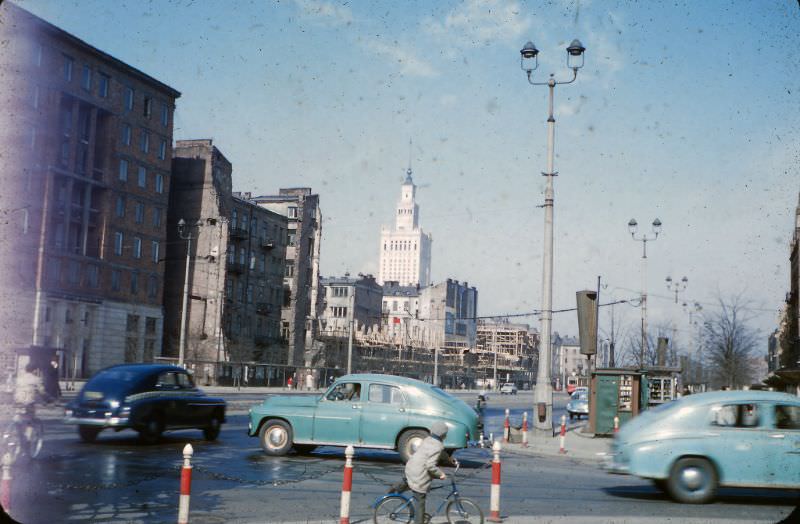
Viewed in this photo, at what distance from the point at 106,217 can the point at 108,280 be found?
4.59m

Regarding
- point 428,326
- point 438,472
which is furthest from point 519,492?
point 428,326

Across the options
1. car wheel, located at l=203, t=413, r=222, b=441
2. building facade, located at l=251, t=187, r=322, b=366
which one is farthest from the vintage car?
building facade, located at l=251, t=187, r=322, b=366

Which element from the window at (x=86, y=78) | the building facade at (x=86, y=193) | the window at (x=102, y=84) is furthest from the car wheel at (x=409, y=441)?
the window at (x=102, y=84)

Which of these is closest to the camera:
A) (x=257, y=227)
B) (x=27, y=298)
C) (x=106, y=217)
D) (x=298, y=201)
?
(x=27, y=298)

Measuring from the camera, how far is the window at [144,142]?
66.7 m

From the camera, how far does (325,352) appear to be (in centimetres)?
Answer: 9850

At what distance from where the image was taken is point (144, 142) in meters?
67.1

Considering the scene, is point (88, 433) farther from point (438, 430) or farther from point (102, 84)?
point (102, 84)

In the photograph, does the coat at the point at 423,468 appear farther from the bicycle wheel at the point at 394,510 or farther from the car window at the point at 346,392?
the car window at the point at 346,392

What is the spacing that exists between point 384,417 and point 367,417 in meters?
0.36

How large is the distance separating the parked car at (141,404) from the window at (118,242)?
4533cm

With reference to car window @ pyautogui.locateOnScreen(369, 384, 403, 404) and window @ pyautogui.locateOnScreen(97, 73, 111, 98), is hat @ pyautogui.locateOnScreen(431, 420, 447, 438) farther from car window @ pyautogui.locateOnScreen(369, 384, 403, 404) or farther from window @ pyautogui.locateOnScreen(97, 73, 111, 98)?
window @ pyautogui.locateOnScreen(97, 73, 111, 98)

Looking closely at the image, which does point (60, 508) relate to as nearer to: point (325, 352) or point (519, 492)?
point (519, 492)

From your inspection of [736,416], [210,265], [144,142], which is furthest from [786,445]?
Result: [210,265]
